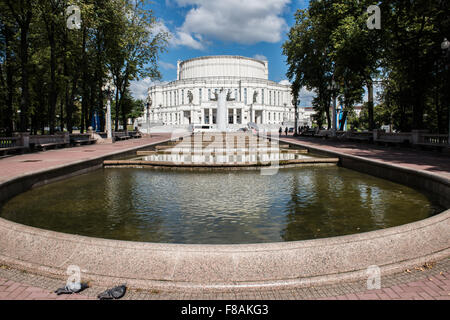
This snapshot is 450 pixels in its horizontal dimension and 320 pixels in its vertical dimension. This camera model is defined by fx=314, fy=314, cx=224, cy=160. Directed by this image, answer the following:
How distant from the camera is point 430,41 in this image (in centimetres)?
2622

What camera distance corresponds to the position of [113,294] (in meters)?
3.41

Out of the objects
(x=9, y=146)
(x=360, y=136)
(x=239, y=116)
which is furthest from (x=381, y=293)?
(x=239, y=116)

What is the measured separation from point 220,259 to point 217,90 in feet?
406

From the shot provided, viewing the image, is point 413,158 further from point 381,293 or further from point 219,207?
point 381,293

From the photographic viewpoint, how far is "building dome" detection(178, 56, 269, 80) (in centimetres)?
14625

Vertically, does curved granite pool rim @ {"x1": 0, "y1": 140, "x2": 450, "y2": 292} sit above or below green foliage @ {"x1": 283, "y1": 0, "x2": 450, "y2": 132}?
below

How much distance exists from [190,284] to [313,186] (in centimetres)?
783

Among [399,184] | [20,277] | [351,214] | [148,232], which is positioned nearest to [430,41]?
[399,184]

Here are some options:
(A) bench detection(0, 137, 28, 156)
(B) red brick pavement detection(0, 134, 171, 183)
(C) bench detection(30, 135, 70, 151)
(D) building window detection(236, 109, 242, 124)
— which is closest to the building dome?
(D) building window detection(236, 109, 242, 124)

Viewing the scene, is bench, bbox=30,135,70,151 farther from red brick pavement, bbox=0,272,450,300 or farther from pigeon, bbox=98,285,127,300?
pigeon, bbox=98,285,127,300

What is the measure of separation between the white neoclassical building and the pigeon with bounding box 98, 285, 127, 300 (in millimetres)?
120385

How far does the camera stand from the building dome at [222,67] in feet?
480

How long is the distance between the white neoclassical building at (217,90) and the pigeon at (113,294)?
120 m
